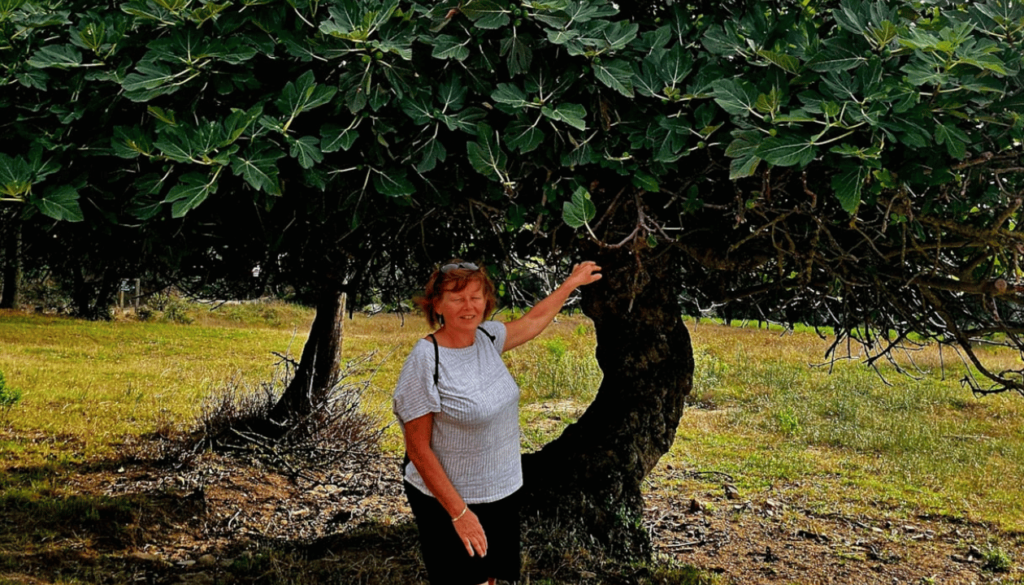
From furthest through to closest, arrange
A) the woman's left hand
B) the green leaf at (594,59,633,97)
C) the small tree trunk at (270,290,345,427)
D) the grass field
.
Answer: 1. the grass field
2. the small tree trunk at (270,290,345,427)
3. the woman's left hand
4. the green leaf at (594,59,633,97)

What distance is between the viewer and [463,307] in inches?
134

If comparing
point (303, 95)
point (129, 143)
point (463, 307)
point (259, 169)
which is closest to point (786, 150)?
point (463, 307)

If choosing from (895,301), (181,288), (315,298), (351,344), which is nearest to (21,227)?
(181,288)

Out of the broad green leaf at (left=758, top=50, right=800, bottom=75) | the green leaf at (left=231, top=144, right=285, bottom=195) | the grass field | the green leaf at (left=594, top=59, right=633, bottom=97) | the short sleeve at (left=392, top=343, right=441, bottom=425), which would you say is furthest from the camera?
the grass field

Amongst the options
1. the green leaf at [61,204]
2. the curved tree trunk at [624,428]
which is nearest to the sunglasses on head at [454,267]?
the green leaf at [61,204]

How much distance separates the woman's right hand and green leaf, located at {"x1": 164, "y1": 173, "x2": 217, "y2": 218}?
1.50 m

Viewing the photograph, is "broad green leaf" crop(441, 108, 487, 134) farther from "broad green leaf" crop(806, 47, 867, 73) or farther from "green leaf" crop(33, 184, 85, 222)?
"green leaf" crop(33, 184, 85, 222)

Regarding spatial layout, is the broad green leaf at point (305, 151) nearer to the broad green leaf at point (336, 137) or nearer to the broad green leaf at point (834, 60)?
the broad green leaf at point (336, 137)

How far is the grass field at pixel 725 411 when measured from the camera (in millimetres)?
8281

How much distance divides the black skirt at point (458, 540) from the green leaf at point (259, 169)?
1.37m

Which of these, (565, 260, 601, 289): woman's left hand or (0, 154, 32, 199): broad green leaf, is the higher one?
(0, 154, 32, 199): broad green leaf

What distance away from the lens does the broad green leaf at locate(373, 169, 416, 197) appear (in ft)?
10.4

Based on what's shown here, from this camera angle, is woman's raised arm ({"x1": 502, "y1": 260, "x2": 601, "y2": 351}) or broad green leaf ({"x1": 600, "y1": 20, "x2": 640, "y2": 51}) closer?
broad green leaf ({"x1": 600, "y1": 20, "x2": 640, "y2": 51})

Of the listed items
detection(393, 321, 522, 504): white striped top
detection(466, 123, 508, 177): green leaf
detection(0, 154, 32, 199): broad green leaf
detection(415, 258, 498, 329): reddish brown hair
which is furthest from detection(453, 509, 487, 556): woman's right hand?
detection(0, 154, 32, 199): broad green leaf
